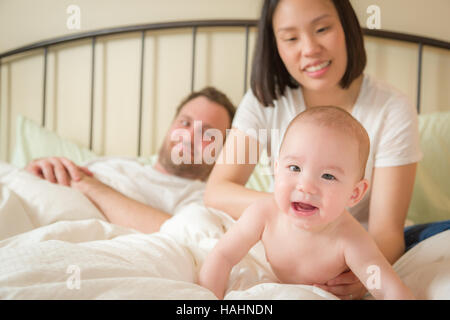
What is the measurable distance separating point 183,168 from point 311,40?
2.53 ft

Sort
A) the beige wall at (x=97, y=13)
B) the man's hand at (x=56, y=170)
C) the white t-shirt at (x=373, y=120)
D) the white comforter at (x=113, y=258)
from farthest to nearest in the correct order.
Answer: the beige wall at (x=97, y=13), the man's hand at (x=56, y=170), the white t-shirt at (x=373, y=120), the white comforter at (x=113, y=258)

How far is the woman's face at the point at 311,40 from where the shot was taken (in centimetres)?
94

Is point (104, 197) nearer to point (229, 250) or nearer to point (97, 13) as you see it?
point (229, 250)

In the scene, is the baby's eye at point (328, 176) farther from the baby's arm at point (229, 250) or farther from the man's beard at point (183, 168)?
the man's beard at point (183, 168)

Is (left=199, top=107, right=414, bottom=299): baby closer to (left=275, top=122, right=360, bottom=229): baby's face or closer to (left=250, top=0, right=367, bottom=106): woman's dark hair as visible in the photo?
(left=275, top=122, right=360, bottom=229): baby's face

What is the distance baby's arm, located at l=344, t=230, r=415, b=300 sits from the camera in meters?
0.61

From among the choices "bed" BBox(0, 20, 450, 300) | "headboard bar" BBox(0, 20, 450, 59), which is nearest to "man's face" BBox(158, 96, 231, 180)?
"bed" BBox(0, 20, 450, 300)

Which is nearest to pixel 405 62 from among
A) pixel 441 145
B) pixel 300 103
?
pixel 441 145

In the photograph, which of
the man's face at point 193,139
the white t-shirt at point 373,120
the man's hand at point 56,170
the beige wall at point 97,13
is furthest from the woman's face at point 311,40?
the beige wall at point 97,13

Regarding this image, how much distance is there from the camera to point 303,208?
65 cm

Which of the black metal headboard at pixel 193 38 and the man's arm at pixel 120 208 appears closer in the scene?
the man's arm at pixel 120 208

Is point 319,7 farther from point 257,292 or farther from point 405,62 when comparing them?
point 405,62

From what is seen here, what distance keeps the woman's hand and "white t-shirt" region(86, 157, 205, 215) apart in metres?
0.68

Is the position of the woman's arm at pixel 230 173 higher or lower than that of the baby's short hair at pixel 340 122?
lower
